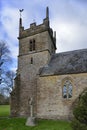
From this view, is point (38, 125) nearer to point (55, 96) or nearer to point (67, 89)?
point (55, 96)

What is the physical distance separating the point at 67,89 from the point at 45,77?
3.71 m

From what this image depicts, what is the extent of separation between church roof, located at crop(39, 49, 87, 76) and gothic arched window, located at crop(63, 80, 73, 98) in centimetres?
146

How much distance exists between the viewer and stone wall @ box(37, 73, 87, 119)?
29.0 meters

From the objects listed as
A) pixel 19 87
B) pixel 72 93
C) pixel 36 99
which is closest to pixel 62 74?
pixel 72 93

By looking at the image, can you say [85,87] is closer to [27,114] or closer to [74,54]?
[74,54]

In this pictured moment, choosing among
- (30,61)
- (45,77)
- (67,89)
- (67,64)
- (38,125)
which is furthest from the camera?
(30,61)

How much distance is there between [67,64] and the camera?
3183 centimetres

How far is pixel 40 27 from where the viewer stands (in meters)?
35.6

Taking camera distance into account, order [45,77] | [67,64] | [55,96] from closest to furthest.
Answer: [55,96], [45,77], [67,64]

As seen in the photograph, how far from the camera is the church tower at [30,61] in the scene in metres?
33.5

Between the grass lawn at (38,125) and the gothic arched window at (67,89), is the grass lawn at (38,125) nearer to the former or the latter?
the grass lawn at (38,125)

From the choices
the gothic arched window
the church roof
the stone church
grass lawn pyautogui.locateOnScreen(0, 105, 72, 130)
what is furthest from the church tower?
the gothic arched window

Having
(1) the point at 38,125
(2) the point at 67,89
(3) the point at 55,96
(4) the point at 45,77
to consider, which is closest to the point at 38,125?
(1) the point at 38,125

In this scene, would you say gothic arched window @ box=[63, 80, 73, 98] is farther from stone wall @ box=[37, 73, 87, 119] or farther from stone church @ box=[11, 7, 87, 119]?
stone wall @ box=[37, 73, 87, 119]
